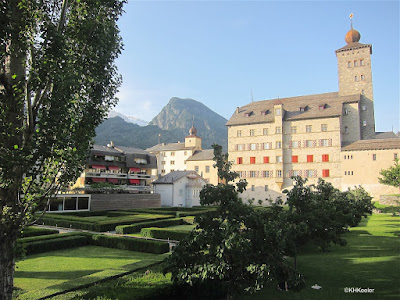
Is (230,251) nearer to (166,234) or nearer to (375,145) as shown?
(166,234)

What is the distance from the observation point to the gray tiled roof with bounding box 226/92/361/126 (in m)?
58.9

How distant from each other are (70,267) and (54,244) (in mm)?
4482

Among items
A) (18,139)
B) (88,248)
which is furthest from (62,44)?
(88,248)

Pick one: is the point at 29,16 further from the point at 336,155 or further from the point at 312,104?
the point at 312,104

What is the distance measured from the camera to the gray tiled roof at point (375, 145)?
51188 millimetres

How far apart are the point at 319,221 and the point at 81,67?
1127cm

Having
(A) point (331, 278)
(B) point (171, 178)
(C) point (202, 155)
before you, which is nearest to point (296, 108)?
(C) point (202, 155)

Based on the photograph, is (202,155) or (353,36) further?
(202,155)

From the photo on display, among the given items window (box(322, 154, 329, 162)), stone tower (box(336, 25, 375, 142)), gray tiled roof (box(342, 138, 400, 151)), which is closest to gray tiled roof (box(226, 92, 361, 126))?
stone tower (box(336, 25, 375, 142))

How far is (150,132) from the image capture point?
171m

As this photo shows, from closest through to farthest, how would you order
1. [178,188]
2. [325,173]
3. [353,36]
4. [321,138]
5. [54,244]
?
[54,244] → [178,188] → [325,173] → [321,138] → [353,36]

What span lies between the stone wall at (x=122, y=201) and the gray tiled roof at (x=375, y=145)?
37920 millimetres

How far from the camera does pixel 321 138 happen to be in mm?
57656

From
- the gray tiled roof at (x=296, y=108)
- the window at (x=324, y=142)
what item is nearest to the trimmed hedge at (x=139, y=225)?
the window at (x=324, y=142)
